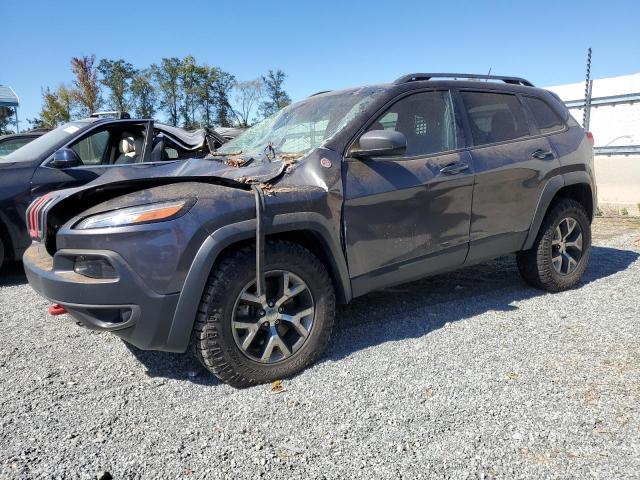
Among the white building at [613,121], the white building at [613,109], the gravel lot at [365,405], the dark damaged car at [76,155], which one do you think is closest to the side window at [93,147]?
the dark damaged car at [76,155]

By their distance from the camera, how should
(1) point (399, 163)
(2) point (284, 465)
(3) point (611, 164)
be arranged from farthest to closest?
(3) point (611, 164)
(1) point (399, 163)
(2) point (284, 465)

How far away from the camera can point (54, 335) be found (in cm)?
373

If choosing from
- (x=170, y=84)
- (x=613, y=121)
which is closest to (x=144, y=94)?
(x=170, y=84)

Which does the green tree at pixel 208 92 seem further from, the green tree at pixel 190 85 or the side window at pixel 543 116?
the side window at pixel 543 116

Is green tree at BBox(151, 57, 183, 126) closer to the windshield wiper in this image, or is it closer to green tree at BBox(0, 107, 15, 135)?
green tree at BBox(0, 107, 15, 135)

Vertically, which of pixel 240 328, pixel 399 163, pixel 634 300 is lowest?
pixel 634 300

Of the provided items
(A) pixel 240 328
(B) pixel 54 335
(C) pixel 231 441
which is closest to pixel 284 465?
(C) pixel 231 441

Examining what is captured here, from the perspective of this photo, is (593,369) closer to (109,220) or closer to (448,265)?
(448,265)

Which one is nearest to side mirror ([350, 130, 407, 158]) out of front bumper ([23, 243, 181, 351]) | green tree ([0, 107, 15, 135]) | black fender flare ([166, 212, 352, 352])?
black fender flare ([166, 212, 352, 352])

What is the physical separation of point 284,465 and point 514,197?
113 inches

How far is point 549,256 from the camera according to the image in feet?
→ 14.4

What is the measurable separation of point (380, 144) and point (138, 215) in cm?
148

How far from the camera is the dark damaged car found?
5.16 m

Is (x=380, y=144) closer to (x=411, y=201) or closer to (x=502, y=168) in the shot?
(x=411, y=201)
